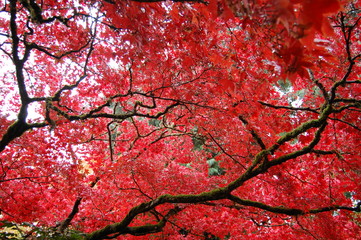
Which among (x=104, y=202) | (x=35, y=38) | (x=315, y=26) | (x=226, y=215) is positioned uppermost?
(x=35, y=38)

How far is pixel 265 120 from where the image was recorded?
5969 mm

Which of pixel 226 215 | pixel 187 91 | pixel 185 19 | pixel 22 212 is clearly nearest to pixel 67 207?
pixel 22 212

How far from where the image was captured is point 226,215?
7.71m

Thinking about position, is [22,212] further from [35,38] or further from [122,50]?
[122,50]

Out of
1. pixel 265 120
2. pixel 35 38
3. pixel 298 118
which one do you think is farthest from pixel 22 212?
pixel 298 118

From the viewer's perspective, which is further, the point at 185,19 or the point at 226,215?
the point at 226,215

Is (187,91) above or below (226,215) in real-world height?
above

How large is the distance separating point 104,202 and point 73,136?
2271 mm

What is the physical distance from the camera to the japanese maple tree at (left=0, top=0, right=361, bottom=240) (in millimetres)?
3584

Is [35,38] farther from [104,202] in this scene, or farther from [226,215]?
[226,215]

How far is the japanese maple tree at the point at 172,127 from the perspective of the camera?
358 cm

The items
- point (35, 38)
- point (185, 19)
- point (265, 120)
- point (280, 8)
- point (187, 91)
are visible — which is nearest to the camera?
point (280, 8)

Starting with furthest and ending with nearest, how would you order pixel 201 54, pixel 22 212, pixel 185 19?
pixel 22 212
pixel 201 54
pixel 185 19

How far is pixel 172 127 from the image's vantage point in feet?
21.1
